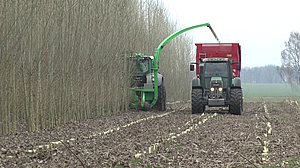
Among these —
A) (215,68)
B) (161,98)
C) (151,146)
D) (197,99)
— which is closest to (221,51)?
(215,68)

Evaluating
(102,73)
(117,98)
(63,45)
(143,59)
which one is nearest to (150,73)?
(143,59)

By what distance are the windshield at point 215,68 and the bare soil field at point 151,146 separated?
4.42 m

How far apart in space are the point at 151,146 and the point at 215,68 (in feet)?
30.8

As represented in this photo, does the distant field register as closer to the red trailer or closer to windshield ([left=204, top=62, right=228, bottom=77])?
the red trailer

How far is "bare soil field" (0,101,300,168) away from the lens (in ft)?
24.3

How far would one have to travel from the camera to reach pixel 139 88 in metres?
18.8

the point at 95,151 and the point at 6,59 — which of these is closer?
the point at 95,151

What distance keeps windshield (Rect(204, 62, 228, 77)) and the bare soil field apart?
14.5 ft

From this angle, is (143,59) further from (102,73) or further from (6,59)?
(6,59)

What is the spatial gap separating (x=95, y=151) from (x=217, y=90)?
9.57m

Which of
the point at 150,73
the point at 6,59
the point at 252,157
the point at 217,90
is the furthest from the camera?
the point at 150,73

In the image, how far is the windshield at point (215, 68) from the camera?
57.8 ft

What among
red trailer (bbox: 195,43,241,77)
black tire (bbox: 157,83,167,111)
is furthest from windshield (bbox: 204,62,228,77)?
black tire (bbox: 157,83,167,111)

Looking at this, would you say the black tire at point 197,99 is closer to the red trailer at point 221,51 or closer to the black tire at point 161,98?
the black tire at point 161,98
